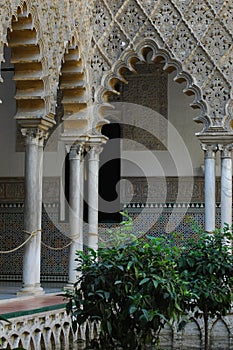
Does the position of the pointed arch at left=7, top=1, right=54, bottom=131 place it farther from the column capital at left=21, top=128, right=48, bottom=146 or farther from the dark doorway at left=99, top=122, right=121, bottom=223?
the dark doorway at left=99, top=122, right=121, bottom=223

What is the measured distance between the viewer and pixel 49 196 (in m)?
14.1

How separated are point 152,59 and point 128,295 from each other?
6.40m

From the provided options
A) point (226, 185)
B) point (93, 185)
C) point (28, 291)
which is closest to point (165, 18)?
point (226, 185)

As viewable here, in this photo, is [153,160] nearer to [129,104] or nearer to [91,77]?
[129,104]

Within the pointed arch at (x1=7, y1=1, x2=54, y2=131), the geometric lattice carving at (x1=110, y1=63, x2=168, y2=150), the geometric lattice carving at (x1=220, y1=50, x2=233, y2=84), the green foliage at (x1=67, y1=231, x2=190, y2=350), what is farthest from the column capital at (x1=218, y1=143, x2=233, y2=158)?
the green foliage at (x1=67, y1=231, x2=190, y2=350)

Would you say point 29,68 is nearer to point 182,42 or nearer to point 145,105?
point 182,42

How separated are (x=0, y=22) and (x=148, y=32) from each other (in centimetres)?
343

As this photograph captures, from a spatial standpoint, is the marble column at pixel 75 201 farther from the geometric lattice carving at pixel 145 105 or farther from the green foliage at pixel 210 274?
the green foliage at pixel 210 274

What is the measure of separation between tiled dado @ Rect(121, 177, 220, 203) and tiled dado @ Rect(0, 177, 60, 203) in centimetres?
128

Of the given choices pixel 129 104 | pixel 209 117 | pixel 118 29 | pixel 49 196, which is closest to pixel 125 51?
pixel 118 29

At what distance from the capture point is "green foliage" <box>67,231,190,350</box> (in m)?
5.61

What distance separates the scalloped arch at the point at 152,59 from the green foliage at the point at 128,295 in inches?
219

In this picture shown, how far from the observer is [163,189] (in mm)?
13789

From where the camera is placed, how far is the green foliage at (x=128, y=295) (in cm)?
561
